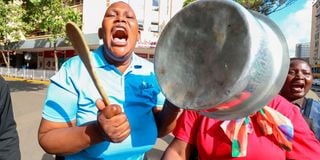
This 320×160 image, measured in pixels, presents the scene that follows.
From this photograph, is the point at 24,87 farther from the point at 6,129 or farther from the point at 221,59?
the point at 221,59

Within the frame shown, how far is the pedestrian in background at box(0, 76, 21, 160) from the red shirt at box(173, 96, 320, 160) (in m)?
0.94

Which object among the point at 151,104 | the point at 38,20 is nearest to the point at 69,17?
the point at 38,20

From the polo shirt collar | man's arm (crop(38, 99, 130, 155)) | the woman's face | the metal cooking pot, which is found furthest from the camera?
the woman's face

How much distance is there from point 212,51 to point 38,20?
14784 millimetres

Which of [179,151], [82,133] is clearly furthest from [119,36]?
[179,151]

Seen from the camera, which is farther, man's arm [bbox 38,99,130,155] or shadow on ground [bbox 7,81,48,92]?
shadow on ground [bbox 7,81,48,92]

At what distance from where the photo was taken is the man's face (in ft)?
5.02

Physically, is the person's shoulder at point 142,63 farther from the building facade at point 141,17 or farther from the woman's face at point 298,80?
the building facade at point 141,17

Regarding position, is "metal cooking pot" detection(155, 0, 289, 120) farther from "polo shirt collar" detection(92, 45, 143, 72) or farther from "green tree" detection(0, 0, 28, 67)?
"green tree" detection(0, 0, 28, 67)

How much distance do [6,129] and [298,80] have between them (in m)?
2.20

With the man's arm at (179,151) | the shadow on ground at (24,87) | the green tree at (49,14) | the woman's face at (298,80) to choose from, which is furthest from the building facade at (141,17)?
the man's arm at (179,151)

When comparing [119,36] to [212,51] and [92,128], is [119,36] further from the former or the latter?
[212,51]

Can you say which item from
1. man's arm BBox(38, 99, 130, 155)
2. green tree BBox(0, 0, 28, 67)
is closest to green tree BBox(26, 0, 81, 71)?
green tree BBox(0, 0, 28, 67)

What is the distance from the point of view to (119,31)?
1535 mm
